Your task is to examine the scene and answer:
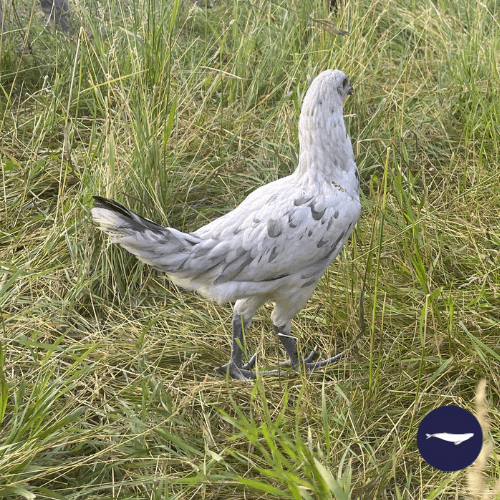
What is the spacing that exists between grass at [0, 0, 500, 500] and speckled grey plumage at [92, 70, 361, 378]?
219 millimetres

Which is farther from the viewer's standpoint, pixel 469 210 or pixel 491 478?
pixel 469 210

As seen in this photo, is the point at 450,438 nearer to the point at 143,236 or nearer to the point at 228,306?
the point at 143,236

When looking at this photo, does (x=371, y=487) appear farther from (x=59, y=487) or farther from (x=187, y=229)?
(x=187, y=229)

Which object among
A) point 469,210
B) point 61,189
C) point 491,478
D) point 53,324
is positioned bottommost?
point 53,324

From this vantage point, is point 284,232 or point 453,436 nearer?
point 453,436

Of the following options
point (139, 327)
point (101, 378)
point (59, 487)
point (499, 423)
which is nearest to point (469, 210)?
point (499, 423)

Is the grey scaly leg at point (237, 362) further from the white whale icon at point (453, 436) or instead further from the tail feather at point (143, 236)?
the white whale icon at point (453, 436)

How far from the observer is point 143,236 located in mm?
2070

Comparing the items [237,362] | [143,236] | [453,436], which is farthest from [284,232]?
[453,436]

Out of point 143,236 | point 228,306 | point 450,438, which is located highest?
point 450,438

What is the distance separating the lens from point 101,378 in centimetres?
233

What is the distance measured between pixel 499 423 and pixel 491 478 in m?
0.24

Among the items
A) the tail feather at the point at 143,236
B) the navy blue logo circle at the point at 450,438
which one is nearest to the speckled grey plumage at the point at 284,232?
the tail feather at the point at 143,236

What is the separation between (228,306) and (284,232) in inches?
32.5
